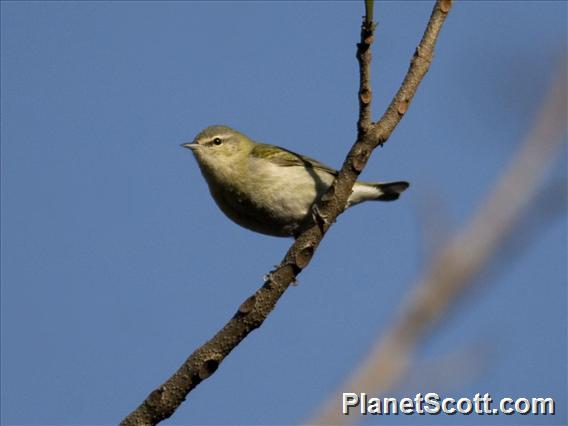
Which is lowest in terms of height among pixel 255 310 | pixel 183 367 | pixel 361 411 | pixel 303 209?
pixel 361 411

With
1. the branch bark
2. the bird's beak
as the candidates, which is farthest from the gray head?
the branch bark

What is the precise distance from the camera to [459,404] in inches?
110

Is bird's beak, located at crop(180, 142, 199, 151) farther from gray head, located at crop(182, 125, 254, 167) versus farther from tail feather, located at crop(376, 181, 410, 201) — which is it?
tail feather, located at crop(376, 181, 410, 201)

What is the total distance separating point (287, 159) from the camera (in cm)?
757

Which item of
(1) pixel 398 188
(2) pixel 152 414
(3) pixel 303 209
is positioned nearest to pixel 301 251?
(2) pixel 152 414

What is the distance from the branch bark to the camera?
342 centimetres

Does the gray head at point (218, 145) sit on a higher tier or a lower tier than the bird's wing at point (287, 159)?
higher

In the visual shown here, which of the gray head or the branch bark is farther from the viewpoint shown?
the gray head

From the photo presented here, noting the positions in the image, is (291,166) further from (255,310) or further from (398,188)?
(255,310)

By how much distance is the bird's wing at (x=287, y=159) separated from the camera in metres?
7.53

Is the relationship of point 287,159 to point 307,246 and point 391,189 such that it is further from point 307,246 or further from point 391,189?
point 307,246

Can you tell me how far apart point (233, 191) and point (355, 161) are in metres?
3.72

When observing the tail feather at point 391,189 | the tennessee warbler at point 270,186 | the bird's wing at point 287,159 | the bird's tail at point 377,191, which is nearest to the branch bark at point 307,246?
the tennessee warbler at point 270,186

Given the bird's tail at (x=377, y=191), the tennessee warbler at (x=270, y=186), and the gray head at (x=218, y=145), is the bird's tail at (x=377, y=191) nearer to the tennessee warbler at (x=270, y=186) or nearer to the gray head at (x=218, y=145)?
the tennessee warbler at (x=270, y=186)
